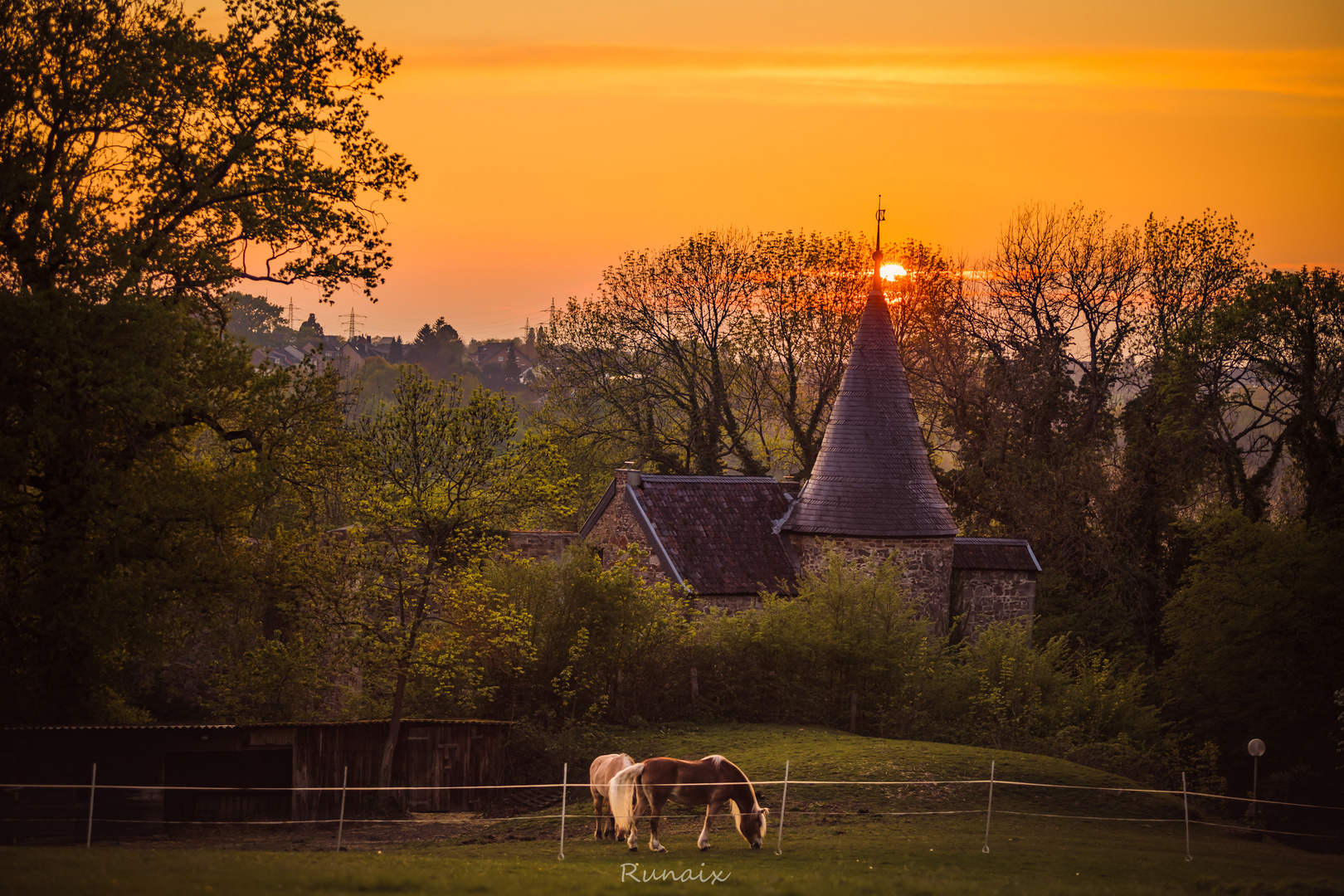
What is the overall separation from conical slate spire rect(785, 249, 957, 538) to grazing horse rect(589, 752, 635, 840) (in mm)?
14622

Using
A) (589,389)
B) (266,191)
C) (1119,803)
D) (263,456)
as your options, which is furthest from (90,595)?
(589,389)

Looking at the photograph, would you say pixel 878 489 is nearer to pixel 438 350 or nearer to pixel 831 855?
pixel 831 855

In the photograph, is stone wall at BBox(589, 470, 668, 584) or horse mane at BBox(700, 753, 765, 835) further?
stone wall at BBox(589, 470, 668, 584)

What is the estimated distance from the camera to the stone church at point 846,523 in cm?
3166

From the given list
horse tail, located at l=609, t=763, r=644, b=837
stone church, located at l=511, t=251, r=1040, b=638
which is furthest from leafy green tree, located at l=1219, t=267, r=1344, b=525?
horse tail, located at l=609, t=763, r=644, b=837

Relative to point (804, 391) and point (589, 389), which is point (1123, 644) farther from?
point (589, 389)

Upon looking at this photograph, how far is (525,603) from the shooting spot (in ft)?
85.3

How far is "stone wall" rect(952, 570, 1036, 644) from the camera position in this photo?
33219mm

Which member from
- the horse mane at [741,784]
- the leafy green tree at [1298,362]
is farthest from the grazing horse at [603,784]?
the leafy green tree at [1298,362]

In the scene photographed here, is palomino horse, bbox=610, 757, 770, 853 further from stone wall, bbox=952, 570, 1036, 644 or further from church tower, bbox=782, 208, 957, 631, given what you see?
stone wall, bbox=952, 570, 1036, 644

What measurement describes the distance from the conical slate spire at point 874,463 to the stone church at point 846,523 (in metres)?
0.03

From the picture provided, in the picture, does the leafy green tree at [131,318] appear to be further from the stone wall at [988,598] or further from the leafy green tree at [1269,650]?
the leafy green tree at [1269,650]

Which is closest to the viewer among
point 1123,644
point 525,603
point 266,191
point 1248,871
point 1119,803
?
point 1248,871

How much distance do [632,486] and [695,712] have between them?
7.72 metres
